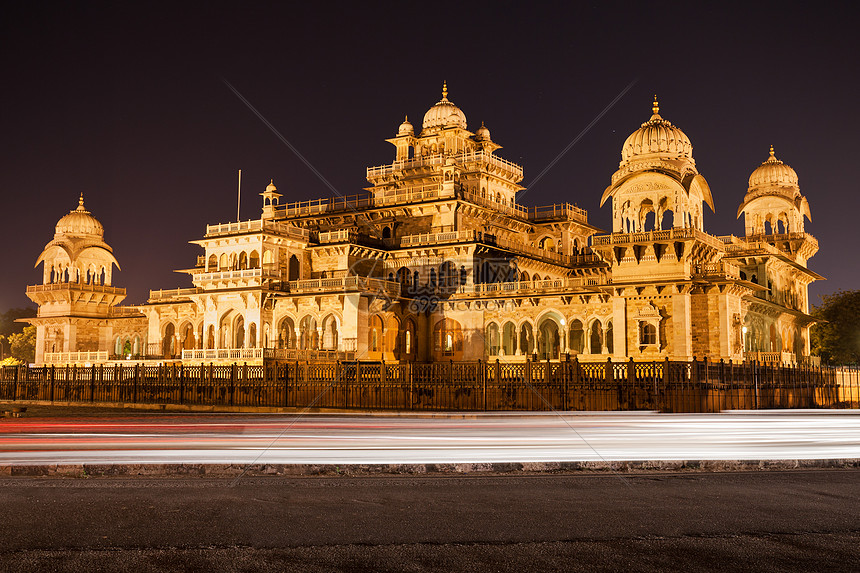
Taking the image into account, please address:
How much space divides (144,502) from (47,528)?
1852 millimetres

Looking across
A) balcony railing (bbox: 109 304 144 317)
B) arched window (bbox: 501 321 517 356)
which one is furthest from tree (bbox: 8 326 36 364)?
arched window (bbox: 501 321 517 356)

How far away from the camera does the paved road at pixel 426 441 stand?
13750 millimetres

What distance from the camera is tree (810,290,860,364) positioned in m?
69.4

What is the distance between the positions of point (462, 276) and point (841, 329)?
3618 cm

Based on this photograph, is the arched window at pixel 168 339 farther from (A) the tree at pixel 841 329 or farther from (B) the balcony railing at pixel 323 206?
(A) the tree at pixel 841 329

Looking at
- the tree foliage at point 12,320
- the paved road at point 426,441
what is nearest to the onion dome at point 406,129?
the paved road at point 426,441

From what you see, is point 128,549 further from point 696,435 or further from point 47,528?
point 696,435

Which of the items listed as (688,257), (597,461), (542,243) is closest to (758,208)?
(542,243)

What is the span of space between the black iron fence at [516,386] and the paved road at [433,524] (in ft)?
46.0

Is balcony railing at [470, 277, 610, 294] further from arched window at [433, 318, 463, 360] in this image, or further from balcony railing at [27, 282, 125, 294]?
balcony railing at [27, 282, 125, 294]

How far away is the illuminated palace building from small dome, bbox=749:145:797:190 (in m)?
0.12

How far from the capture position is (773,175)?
2505 inches

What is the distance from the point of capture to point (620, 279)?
151 feet

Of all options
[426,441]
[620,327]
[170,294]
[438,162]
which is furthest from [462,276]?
[426,441]
